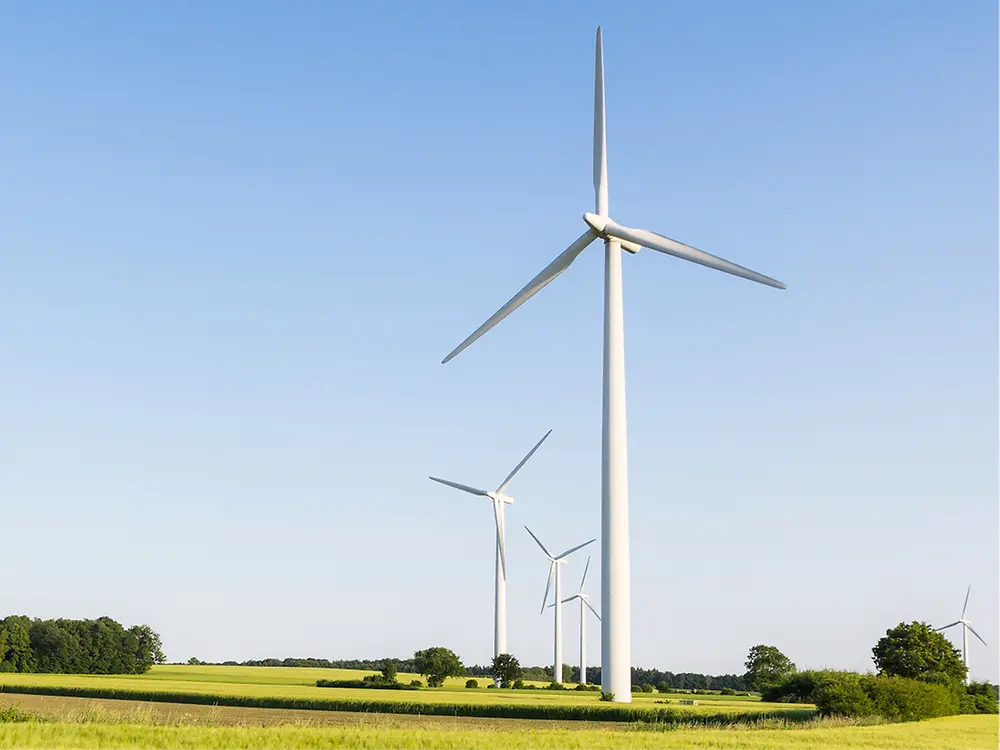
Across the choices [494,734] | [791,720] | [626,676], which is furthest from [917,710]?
[494,734]

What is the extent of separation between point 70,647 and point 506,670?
306 feet

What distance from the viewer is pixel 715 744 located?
35.4m

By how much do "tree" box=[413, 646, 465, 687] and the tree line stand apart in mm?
70896

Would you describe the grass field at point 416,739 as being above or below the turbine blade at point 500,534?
below

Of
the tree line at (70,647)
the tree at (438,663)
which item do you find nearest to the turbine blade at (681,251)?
the tree at (438,663)

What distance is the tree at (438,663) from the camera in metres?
126

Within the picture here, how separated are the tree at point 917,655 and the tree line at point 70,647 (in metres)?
130

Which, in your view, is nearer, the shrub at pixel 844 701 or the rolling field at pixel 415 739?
the rolling field at pixel 415 739

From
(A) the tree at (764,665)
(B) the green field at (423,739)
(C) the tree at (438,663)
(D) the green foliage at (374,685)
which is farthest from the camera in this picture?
(A) the tree at (764,665)

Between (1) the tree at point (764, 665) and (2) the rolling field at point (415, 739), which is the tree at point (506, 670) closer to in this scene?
(1) the tree at point (764, 665)

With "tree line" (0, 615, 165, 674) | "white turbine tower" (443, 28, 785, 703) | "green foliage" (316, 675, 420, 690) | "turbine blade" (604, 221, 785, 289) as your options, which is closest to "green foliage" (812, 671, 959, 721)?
"white turbine tower" (443, 28, 785, 703)

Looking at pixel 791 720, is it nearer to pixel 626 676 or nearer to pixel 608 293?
pixel 626 676

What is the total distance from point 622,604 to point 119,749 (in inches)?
1329

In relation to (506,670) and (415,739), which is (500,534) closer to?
(506,670)
